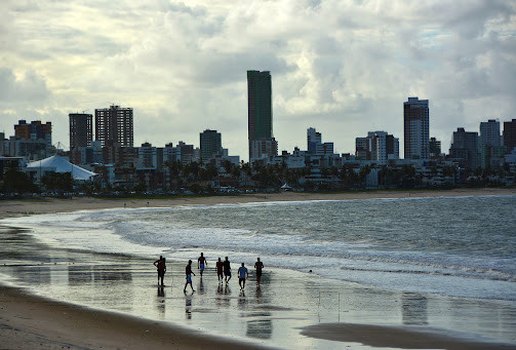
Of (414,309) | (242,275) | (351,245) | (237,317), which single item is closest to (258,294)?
(242,275)

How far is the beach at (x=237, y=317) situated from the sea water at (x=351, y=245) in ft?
11.4

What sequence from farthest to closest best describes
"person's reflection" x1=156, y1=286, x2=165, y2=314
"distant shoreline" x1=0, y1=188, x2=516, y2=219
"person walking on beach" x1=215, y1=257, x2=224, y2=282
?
"distant shoreline" x1=0, y1=188, x2=516, y2=219 < "person walking on beach" x1=215, y1=257, x2=224, y2=282 < "person's reflection" x1=156, y1=286, x2=165, y2=314

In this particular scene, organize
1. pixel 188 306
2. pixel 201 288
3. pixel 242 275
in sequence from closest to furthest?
pixel 188 306, pixel 242 275, pixel 201 288

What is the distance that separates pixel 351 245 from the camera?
59906 mm

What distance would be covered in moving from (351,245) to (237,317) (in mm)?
33183

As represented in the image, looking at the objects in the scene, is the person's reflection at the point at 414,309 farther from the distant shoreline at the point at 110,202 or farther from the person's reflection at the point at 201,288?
the distant shoreline at the point at 110,202

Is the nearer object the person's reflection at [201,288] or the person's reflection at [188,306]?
the person's reflection at [188,306]

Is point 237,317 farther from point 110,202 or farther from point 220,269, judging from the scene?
point 110,202

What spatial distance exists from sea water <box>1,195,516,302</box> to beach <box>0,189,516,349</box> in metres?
3.48

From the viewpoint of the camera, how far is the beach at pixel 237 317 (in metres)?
23.0

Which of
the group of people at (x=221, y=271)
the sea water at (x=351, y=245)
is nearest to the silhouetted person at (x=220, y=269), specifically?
the group of people at (x=221, y=271)

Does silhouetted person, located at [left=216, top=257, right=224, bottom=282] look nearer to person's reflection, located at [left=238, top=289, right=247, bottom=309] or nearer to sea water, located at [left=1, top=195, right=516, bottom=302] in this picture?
person's reflection, located at [left=238, top=289, right=247, bottom=309]

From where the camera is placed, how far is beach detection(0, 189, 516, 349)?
2295 centimetres

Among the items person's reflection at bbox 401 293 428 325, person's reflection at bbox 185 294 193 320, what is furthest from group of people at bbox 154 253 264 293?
person's reflection at bbox 401 293 428 325
